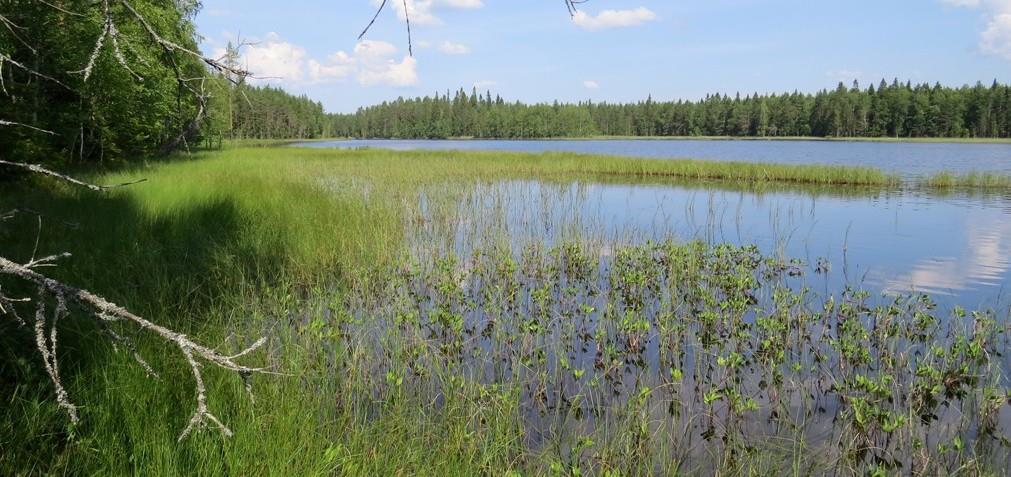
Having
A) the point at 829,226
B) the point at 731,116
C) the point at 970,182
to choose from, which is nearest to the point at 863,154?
the point at 970,182

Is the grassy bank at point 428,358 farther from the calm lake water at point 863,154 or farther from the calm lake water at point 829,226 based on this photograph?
the calm lake water at point 863,154

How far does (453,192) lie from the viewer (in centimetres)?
1745

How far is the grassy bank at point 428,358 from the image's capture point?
11.1 feet

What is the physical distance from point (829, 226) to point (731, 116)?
431 ft

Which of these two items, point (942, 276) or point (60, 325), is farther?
point (942, 276)

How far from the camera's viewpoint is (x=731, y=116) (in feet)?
443

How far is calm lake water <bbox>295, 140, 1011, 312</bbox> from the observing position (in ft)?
31.8

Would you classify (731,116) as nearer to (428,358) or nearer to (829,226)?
(829,226)

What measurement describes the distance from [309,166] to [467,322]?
21.2 m

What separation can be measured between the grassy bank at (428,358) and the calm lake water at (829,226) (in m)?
1.74

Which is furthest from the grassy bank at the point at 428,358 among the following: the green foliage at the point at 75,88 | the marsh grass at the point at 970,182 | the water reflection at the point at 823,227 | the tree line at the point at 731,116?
the tree line at the point at 731,116

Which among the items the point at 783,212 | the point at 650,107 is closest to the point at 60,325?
the point at 783,212

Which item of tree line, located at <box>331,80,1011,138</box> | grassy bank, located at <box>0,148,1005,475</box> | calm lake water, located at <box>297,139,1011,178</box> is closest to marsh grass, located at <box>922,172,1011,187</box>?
calm lake water, located at <box>297,139,1011,178</box>

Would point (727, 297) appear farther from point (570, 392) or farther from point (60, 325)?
point (60, 325)
